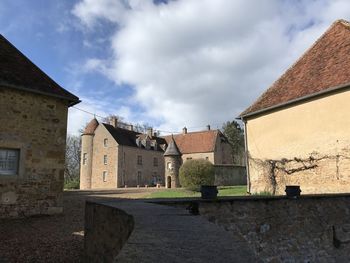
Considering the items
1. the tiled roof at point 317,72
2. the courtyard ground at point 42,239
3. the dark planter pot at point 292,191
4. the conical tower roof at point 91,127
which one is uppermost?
the conical tower roof at point 91,127

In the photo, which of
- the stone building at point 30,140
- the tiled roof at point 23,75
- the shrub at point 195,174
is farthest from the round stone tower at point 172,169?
the stone building at point 30,140

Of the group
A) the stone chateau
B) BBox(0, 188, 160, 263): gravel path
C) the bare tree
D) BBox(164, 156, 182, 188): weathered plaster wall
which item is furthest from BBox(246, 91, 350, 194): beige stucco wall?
the bare tree

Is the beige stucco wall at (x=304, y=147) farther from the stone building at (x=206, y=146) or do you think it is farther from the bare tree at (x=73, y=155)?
the bare tree at (x=73, y=155)

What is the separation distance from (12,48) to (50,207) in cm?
663

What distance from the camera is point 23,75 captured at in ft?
40.1

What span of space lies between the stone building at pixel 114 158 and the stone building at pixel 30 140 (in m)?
29.2

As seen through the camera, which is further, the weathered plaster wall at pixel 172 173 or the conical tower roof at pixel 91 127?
the conical tower roof at pixel 91 127

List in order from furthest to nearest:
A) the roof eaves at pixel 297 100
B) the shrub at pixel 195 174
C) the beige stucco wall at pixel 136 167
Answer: the beige stucco wall at pixel 136 167 → the shrub at pixel 195 174 → the roof eaves at pixel 297 100

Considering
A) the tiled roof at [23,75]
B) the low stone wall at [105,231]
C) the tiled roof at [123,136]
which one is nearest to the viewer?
the low stone wall at [105,231]

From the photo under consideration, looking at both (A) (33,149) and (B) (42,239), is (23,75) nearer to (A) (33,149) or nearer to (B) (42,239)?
(A) (33,149)

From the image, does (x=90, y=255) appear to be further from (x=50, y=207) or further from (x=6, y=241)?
(x=50, y=207)

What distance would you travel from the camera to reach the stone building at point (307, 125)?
A: 1353cm

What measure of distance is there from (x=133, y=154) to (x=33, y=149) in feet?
107

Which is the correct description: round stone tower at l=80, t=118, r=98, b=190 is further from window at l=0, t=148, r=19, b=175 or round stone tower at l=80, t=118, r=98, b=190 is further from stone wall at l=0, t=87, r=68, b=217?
window at l=0, t=148, r=19, b=175
